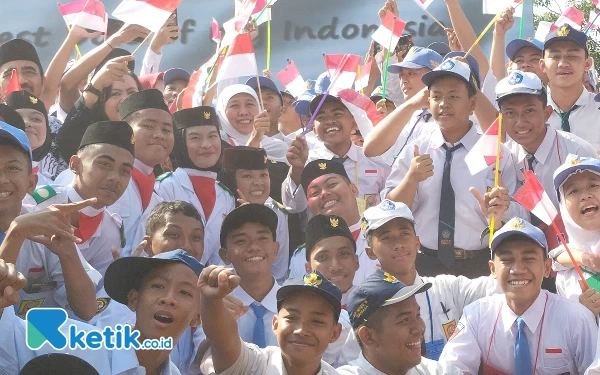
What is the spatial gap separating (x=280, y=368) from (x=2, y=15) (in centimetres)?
776

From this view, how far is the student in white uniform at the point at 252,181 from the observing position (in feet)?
21.8

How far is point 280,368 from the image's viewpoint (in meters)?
4.50

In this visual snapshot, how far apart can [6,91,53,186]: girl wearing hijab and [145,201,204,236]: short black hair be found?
0.92 metres

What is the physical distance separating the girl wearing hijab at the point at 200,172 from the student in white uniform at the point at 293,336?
188 cm

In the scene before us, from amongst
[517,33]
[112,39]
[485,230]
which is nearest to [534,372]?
[485,230]

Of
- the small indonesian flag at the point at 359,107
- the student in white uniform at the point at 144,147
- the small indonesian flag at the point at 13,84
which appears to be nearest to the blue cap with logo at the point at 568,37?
the small indonesian flag at the point at 359,107

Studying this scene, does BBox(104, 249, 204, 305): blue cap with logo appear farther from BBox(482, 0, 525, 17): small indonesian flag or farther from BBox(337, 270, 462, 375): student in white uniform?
BBox(482, 0, 525, 17): small indonesian flag

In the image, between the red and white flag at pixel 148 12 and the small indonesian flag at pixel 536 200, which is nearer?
the small indonesian flag at pixel 536 200

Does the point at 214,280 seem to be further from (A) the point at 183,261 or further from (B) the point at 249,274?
(B) the point at 249,274

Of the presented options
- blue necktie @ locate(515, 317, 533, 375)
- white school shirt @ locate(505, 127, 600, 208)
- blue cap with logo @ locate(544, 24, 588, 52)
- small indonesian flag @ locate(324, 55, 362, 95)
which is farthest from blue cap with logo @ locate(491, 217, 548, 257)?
small indonesian flag @ locate(324, 55, 362, 95)

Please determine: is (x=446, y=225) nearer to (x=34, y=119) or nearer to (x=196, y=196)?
(x=196, y=196)

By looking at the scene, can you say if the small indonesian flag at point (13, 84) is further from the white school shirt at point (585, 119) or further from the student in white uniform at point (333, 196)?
the white school shirt at point (585, 119)

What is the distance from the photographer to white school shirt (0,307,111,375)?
158 inches

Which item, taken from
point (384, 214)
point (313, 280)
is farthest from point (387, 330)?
point (384, 214)
